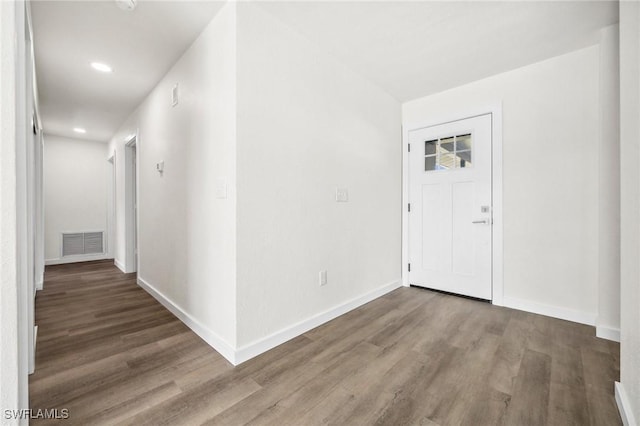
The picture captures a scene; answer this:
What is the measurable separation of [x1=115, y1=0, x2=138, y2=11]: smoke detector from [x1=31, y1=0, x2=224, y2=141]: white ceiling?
39 mm

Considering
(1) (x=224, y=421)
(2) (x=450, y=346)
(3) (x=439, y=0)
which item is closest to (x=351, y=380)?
(1) (x=224, y=421)

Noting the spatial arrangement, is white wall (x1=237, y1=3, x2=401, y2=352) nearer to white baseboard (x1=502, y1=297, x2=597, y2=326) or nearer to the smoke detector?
the smoke detector

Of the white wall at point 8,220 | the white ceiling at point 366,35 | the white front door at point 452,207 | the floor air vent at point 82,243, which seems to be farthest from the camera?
the floor air vent at point 82,243

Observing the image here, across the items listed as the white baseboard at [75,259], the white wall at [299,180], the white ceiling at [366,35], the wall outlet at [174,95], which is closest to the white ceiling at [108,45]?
the white ceiling at [366,35]

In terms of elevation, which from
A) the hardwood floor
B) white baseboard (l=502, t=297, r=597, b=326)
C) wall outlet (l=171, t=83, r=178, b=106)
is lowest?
the hardwood floor

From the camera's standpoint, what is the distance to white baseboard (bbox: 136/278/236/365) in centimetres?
185

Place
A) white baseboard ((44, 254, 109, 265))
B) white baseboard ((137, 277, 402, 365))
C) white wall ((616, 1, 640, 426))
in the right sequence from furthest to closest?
1. white baseboard ((44, 254, 109, 265))
2. white baseboard ((137, 277, 402, 365))
3. white wall ((616, 1, 640, 426))

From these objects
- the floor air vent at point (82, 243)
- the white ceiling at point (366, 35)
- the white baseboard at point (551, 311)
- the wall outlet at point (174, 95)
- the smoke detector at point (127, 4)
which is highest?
the white ceiling at point (366, 35)

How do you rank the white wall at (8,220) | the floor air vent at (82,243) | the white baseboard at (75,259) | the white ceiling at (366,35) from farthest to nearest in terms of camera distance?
the floor air vent at (82,243)
the white baseboard at (75,259)
the white ceiling at (366,35)
the white wall at (8,220)

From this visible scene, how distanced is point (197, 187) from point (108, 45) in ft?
5.02

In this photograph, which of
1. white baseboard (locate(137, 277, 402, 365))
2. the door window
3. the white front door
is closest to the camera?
white baseboard (locate(137, 277, 402, 365))

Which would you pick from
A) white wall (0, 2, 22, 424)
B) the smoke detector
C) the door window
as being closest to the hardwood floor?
white wall (0, 2, 22, 424)

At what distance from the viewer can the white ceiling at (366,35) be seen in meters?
1.95

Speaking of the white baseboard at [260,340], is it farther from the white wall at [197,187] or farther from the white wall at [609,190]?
the white wall at [609,190]
